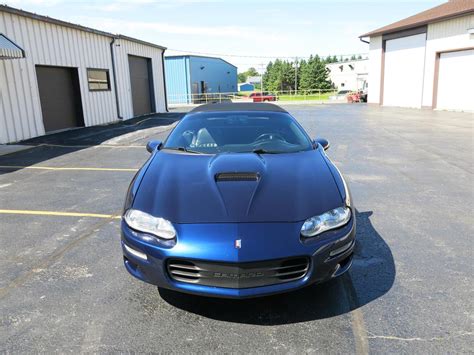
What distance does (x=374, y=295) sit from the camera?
304 cm

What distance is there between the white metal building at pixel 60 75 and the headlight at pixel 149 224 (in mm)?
8775

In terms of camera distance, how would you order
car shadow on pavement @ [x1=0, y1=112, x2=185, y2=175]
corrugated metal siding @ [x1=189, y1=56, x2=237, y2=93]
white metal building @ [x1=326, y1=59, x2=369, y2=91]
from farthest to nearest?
1. white metal building @ [x1=326, y1=59, x2=369, y2=91]
2. corrugated metal siding @ [x1=189, y1=56, x2=237, y2=93]
3. car shadow on pavement @ [x1=0, y1=112, x2=185, y2=175]

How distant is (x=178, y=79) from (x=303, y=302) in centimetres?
4307

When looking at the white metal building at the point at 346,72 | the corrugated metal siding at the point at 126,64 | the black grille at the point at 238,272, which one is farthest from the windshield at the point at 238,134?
the white metal building at the point at 346,72

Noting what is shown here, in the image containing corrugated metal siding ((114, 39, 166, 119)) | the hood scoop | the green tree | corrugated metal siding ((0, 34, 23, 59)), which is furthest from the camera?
the green tree

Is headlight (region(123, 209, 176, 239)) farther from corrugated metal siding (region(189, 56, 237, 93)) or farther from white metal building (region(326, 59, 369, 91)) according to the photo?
white metal building (region(326, 59, 369, 91))

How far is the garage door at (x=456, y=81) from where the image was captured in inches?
832

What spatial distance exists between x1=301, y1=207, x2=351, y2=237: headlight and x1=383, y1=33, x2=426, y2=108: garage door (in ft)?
82.8

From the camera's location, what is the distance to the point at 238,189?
2.89 meters

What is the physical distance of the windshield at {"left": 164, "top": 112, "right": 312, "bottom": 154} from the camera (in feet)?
12.9

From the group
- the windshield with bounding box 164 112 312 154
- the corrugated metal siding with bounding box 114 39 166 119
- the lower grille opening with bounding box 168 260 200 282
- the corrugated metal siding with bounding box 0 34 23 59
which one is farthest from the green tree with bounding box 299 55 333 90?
the lower grille opening with bounding box 168 260 200 282

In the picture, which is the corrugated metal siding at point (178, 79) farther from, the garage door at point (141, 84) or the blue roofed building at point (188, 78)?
the garage door at point (141, 84)

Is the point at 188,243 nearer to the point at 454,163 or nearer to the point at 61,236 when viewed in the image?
the point at 61,236

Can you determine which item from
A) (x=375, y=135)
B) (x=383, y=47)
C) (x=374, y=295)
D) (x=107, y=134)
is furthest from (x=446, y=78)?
(x=374, y=295)
